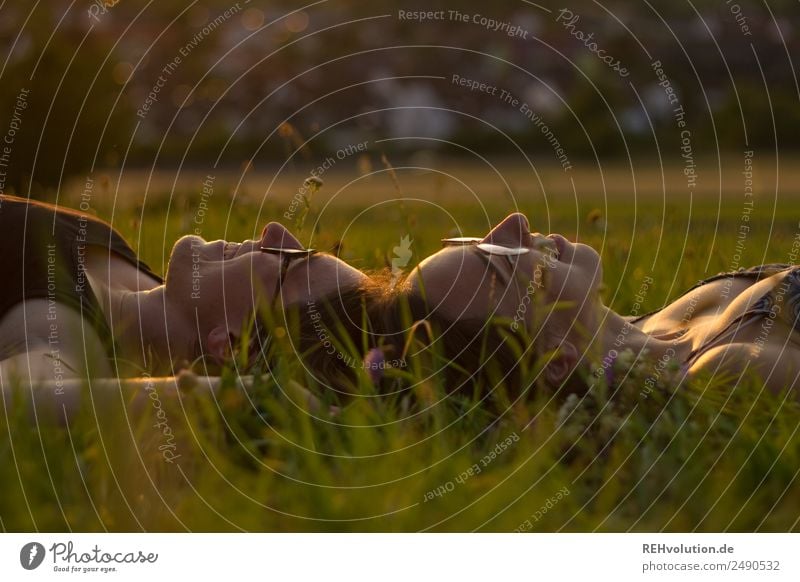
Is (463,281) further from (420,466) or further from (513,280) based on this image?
(420,466)

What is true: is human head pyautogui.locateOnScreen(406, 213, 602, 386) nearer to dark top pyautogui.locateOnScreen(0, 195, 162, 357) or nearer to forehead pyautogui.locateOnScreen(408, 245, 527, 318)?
forehead pyautogui.locateOnScreen(408, 245, 527, 318)

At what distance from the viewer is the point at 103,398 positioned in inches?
82.4

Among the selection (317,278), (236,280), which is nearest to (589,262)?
(317,278)

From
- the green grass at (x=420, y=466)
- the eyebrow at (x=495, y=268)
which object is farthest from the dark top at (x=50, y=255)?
the eyebrow at (x=495, y=268)

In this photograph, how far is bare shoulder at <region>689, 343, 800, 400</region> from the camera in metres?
2.51

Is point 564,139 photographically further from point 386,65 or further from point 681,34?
point 386,65

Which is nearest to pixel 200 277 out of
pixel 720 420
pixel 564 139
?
pixel 720 420

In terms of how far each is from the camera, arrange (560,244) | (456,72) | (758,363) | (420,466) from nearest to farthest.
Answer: (420,466)
(758,363)
(560,244)
(456,72)

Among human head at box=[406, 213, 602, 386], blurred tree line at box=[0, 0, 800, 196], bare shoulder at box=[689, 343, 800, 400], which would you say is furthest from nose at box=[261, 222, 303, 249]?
blurred tree line at box=[0, 0, 800, 196]

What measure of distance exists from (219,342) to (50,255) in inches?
20.8

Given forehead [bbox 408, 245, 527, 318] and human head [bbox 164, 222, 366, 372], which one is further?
human head [bbox 164, 222, 366, 372]

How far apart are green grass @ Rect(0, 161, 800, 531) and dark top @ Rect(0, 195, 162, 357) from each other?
604 mm

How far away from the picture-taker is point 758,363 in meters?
2.55
